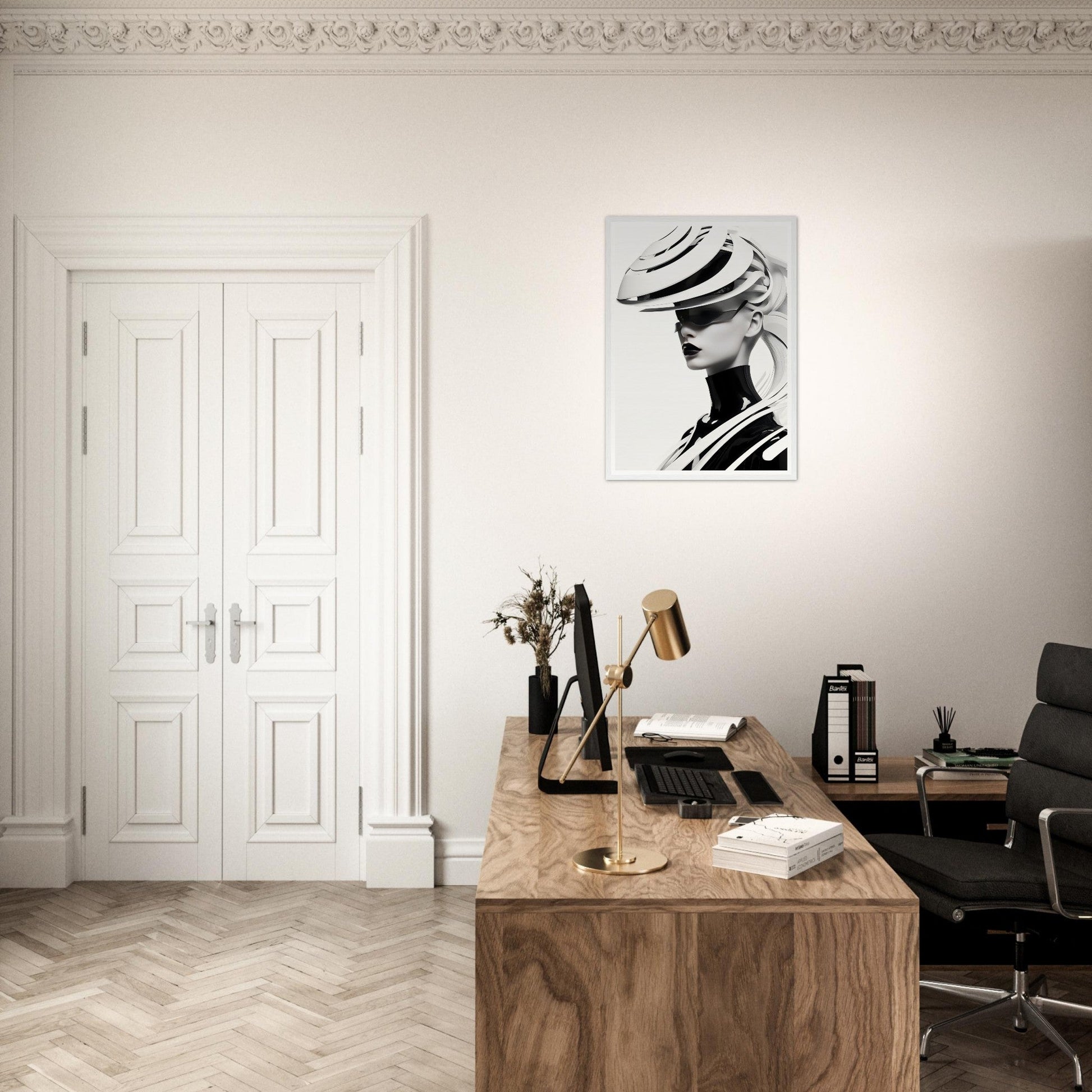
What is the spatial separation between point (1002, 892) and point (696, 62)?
3.14 meters

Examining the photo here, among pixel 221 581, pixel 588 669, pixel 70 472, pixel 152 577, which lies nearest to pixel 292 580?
pixel 221 581

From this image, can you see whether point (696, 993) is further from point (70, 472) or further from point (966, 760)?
point (70, 472)

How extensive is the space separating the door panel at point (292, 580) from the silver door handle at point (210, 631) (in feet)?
0.21

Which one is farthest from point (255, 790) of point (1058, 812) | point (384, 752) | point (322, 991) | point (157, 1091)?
point (1058, 812)

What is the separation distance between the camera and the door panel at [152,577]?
3.96 meters

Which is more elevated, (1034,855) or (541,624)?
(541,624)

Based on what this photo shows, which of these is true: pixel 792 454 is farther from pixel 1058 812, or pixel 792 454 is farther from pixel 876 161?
pixel 1058 812

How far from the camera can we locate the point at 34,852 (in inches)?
152

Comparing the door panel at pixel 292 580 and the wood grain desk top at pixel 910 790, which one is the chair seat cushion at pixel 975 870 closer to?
the wood grain desk top at pixel 910 790

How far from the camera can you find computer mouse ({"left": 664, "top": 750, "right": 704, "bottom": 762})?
2822 millimetres

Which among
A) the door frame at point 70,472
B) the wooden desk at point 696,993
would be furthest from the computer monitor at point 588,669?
the door frame at point 70,472

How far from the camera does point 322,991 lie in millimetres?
3018

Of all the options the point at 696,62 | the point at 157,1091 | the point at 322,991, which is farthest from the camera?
the point at 696,62

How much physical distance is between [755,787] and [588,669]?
1.81ft
